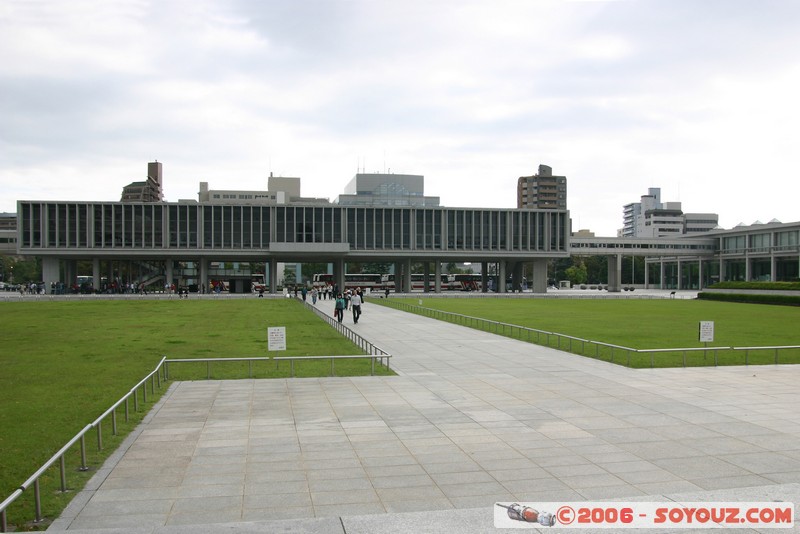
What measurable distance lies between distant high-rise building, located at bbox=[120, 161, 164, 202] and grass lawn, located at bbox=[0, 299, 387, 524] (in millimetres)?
134209

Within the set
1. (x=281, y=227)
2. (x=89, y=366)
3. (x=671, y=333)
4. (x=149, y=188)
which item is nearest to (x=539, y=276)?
(x=281, y=227)

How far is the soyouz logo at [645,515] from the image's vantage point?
25.3 ft

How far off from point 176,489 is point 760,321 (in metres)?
41.6

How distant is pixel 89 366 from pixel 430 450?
14087 mm

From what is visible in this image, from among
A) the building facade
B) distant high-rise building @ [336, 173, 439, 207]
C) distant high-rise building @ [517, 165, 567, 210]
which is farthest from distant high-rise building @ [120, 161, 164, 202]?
distant high-rise building @ [517, 165, 567, 210]

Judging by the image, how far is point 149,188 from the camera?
170375 mm

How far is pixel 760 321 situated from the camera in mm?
41406

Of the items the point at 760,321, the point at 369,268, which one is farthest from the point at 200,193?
the point at 760,321

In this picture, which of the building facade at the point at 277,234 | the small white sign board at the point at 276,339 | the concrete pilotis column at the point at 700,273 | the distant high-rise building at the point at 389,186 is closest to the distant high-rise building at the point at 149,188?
the distant high-rise building at the point at 389,186

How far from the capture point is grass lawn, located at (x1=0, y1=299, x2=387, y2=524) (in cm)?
1053

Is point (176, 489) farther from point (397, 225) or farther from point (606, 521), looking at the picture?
point (397, 225)

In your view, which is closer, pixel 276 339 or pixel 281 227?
pixel 276 339

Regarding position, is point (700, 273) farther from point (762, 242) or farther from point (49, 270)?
point (49, 270)

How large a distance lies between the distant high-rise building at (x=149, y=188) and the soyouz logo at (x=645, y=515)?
17184 centimetres
